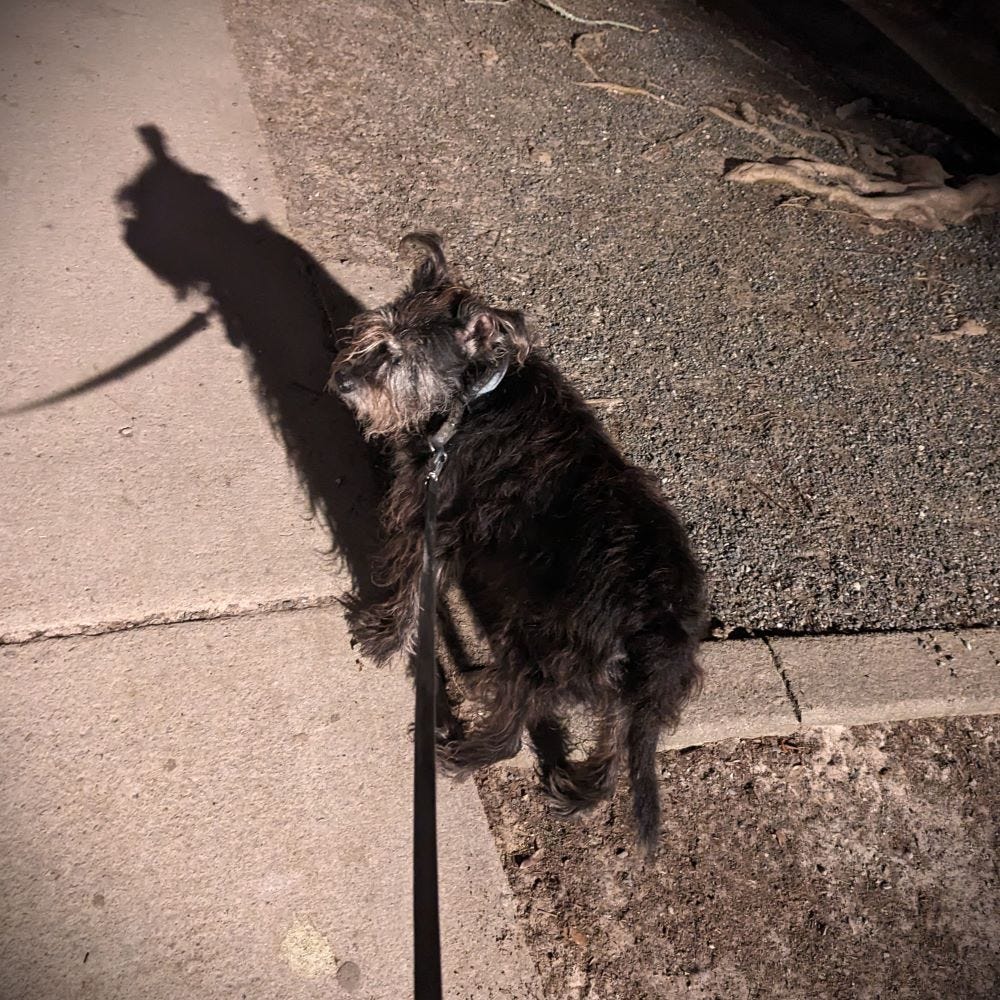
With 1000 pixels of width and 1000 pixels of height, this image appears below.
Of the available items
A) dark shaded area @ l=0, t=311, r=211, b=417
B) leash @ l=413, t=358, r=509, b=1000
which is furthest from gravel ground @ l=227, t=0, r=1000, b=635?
leash @ l=413, t=358, r=509, b=1000

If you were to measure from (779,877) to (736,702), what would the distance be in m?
0.63

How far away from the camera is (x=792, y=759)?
134 inches

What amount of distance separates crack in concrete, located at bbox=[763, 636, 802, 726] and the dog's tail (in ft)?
2.93

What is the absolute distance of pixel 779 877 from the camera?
10.1 feet

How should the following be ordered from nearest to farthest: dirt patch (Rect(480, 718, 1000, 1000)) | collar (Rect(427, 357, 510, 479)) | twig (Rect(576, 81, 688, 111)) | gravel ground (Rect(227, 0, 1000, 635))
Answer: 1. dirt patch (Rect(480, 718, 1000, 1000))
2. collar (Rect(427, 357, 510, 479))
3. gravel ground (Rect(227, 0, 1000, 635))
4. twig (Rect(576, 81, 688, 111))

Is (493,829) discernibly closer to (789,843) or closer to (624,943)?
(624,943)

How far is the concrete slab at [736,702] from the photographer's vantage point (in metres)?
3.36

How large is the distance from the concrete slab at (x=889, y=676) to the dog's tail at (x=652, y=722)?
0.98m

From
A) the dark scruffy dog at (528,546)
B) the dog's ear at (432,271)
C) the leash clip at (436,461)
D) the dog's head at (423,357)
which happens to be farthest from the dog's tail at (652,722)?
the dog's ear at (432,271)

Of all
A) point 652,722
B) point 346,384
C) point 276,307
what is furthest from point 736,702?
point 276,307

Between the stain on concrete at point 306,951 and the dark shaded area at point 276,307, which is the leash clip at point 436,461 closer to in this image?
the dark shaded area at point 276,307

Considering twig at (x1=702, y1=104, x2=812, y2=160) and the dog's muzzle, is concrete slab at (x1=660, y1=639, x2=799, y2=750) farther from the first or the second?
twig at (x1=702, y1=104, x2=812, y2=160)

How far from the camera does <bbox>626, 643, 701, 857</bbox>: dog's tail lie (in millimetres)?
2621

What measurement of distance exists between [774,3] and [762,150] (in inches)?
125
